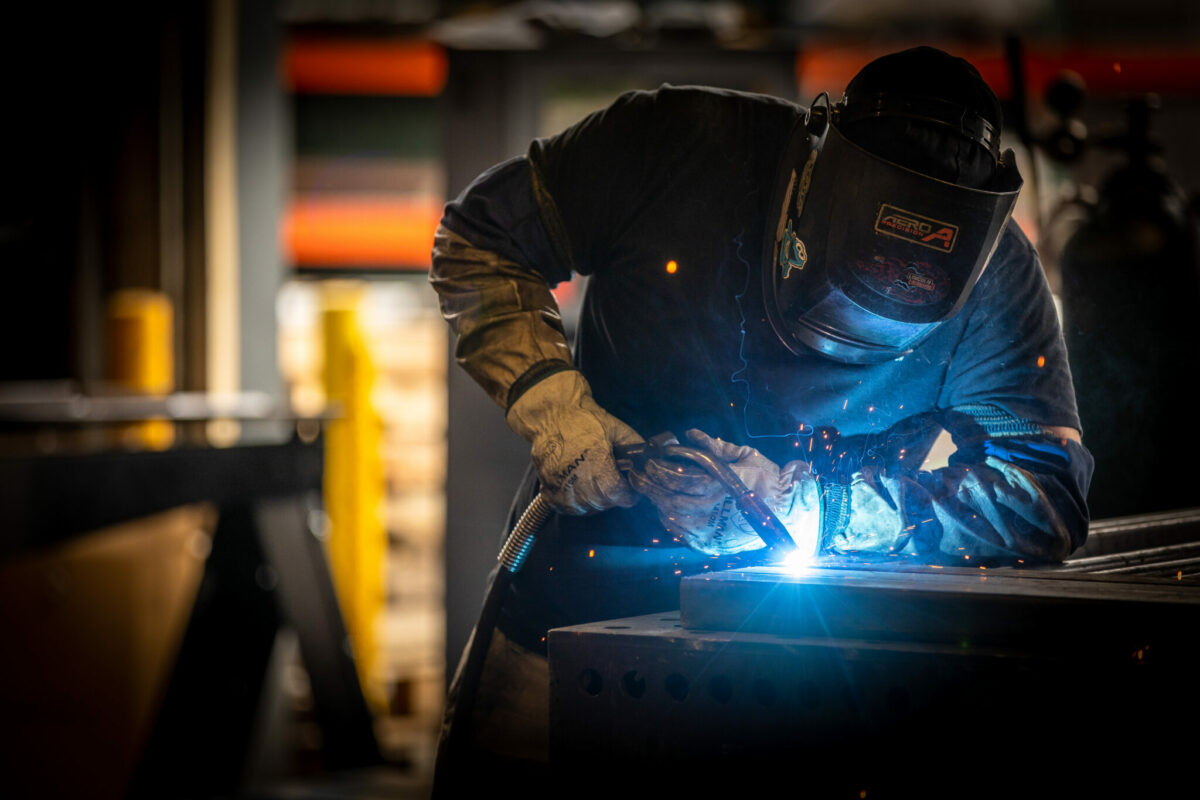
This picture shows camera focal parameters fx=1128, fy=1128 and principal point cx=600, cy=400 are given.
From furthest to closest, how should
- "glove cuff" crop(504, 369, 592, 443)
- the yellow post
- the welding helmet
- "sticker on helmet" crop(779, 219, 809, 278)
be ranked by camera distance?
1. the yellow post
2. "glove cuff" crop(504, 369, 592, 443)
3. "sticker on helmet" crop(779, 219, 809, 278)
4. the welding helmet

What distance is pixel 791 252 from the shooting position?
4.28 feet

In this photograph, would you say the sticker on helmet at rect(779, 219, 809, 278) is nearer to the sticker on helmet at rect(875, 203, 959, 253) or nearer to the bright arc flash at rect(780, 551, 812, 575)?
the sticker on helmet at rect(875, 203, 959, 253)

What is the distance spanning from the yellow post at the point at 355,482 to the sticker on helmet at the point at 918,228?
3560 millimetres

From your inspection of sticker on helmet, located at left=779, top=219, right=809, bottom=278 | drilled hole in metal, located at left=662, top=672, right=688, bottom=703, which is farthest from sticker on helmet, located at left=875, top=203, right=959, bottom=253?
drilled hole in metal, located at left=662, top=672, right=688, bottom=703

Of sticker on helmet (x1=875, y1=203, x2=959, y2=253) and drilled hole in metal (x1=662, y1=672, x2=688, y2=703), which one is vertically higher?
sticker on helmet (x1=875, y1=203, x2=959, y2=253)

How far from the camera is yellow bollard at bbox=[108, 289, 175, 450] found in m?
4.22

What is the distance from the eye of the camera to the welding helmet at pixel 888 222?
1.16m

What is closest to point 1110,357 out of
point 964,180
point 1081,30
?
point 964,180

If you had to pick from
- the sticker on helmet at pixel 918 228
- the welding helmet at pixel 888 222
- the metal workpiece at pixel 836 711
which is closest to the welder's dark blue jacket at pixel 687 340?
the welding helmet at pixel 888 222

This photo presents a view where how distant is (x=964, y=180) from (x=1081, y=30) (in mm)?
3874

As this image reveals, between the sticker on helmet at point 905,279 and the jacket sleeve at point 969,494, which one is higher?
the sticker on helmet at point 905,279

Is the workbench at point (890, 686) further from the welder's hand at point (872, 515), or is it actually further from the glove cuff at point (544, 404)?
the glove cuff at point (544, 404)

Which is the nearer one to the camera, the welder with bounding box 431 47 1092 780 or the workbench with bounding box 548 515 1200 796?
the workbench with bounding box 548 515 1200 796

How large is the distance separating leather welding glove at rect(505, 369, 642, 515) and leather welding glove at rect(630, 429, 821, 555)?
42 mm
